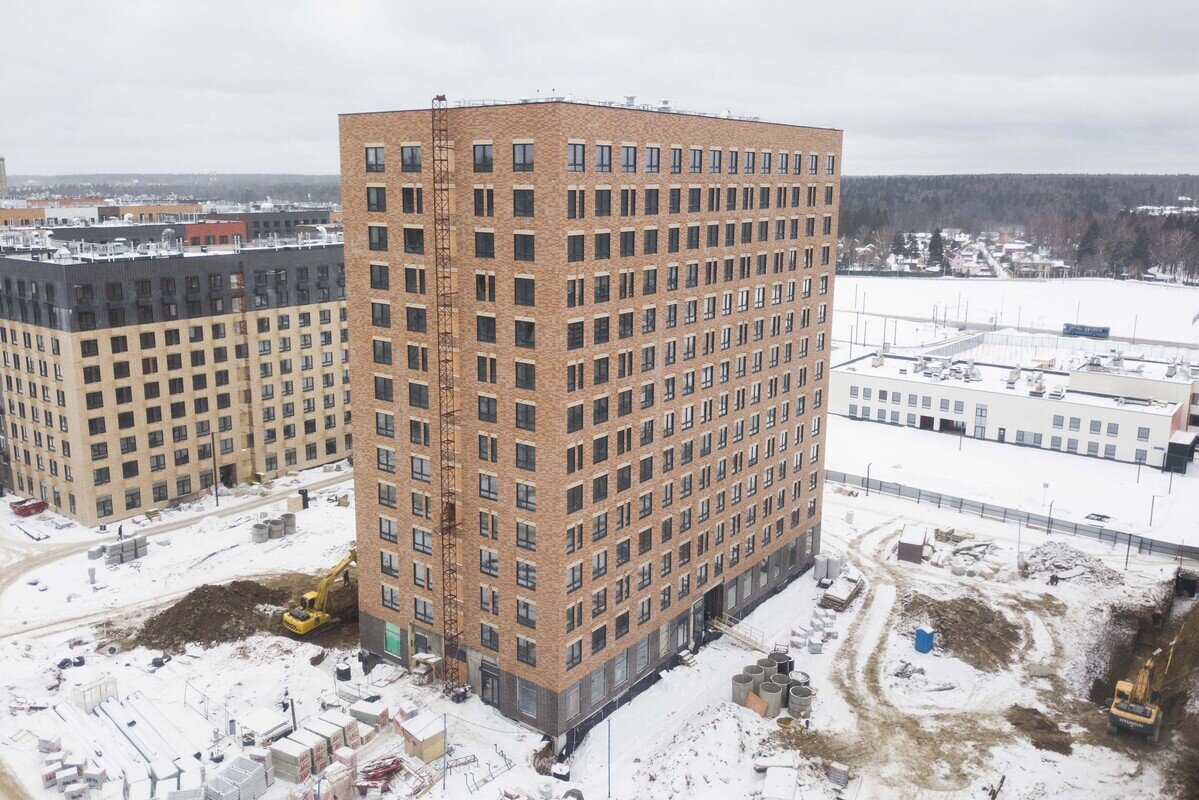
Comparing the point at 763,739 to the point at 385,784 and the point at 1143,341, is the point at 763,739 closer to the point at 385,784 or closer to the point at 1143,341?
the point at 385,784

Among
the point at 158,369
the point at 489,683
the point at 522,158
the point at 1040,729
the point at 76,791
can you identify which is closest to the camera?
the point at 522,158

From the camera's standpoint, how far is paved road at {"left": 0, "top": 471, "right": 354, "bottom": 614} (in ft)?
240

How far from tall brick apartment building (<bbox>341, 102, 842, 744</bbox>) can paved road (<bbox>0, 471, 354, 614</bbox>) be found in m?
33.8

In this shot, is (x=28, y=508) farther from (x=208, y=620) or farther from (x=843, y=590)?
(x=843, y=590)

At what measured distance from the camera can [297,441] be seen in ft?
325

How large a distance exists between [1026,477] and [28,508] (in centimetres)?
10365

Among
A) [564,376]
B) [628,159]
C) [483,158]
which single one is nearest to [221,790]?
[564,376]

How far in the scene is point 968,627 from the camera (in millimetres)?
65938

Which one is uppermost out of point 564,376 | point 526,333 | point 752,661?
point 526,333

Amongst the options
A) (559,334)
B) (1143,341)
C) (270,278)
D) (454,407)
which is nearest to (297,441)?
(270,278)

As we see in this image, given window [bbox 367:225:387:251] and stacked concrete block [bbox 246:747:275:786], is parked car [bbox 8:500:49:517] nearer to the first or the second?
stacked concrete block [bbox 246:747:275:786]

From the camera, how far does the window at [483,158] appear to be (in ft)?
152

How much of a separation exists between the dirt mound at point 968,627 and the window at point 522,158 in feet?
147

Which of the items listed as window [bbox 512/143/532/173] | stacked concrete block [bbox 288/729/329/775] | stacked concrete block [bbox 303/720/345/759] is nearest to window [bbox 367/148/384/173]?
window [bbox 512/143/532/173]
